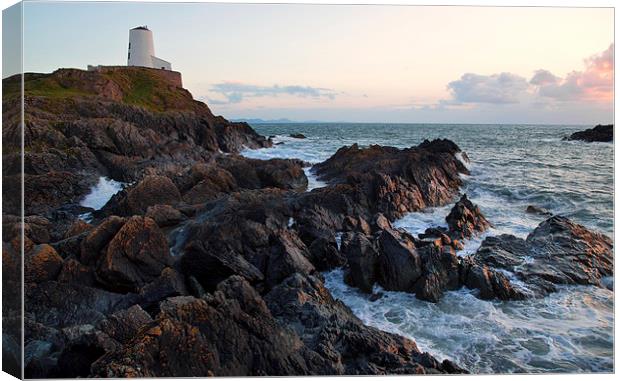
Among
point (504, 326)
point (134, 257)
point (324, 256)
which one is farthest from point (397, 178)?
point (134, 257)

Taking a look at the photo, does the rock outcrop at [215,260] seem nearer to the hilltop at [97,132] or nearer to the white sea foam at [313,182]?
the hilltop at [97,132]

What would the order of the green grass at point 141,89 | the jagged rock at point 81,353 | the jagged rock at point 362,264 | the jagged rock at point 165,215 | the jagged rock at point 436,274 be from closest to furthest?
the jagged rock at point 81,353 < the jagged rock at point 436,274 < the jagged rock at point 362,264 < the jagged rock at point 165,215 < the green grass at point 141,89

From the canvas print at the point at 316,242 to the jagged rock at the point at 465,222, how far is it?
0.06 metres

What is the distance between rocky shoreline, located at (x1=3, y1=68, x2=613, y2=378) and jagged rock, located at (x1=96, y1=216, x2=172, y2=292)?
26mm

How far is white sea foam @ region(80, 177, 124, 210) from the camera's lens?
15867mm

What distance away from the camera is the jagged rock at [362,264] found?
955cm

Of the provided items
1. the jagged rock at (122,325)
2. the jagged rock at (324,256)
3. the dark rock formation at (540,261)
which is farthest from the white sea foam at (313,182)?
the jagged rock at (122,325)

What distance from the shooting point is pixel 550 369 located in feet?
22.1

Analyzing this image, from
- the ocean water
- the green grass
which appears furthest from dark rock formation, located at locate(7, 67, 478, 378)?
the green grass

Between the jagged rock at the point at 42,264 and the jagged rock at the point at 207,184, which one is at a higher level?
the jagged rock at the point at 207,184

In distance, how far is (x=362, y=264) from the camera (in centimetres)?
965

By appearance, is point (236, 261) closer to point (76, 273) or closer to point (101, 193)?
point (76, 273)

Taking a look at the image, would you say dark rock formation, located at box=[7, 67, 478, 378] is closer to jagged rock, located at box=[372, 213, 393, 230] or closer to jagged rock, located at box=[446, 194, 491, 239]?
jagged rock, located at box=[372, 213, 393, 230]

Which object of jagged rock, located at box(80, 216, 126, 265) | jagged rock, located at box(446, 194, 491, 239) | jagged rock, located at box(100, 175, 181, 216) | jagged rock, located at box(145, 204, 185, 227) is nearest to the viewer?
jagged rock, located at box(80, 216, 126, 265)
